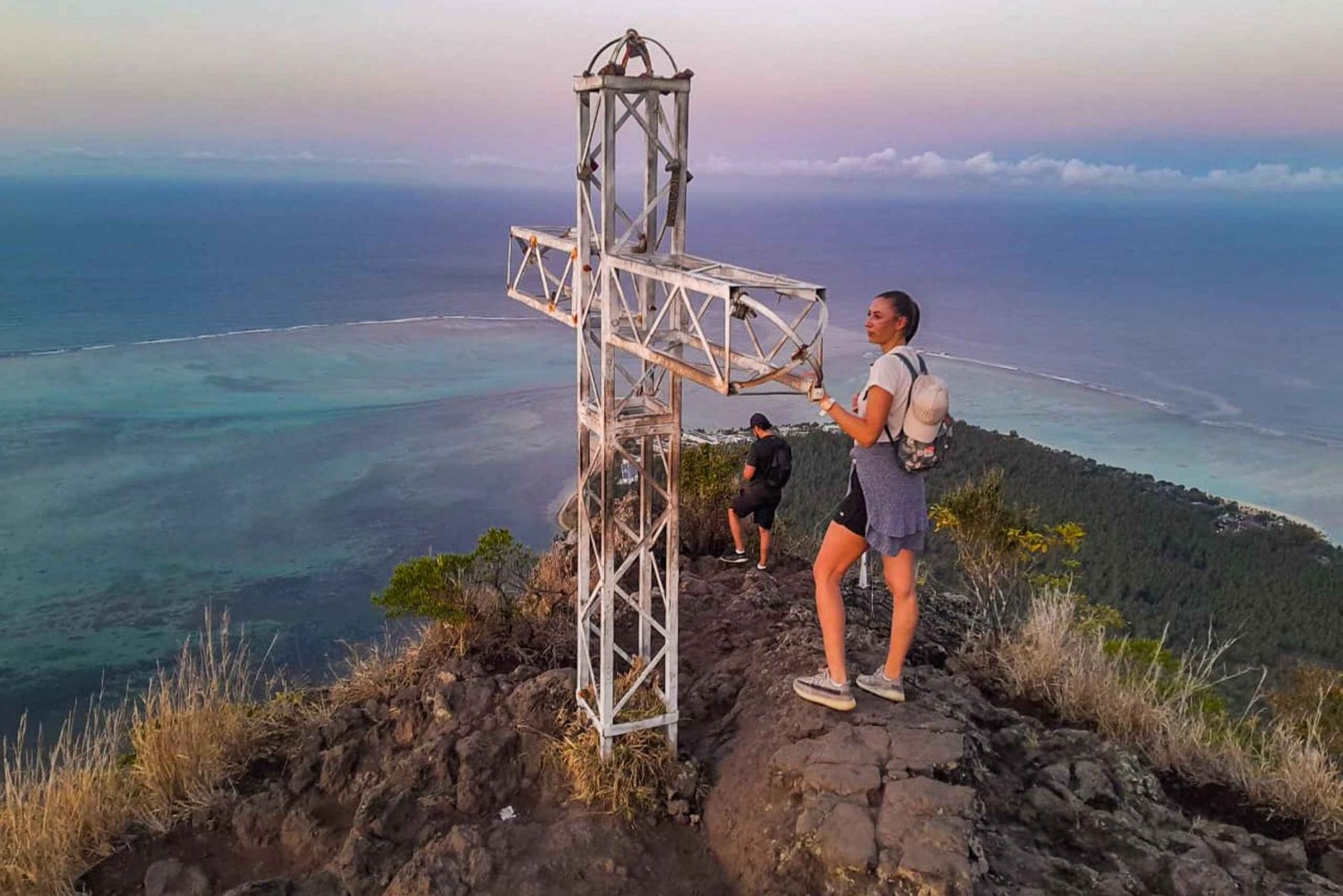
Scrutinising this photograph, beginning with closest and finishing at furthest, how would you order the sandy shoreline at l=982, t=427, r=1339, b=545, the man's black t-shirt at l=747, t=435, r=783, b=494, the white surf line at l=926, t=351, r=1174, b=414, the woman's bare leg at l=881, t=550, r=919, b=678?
1. the woman's bare leg at l=881, t=550, r=919, b=678
2. the man's black t-shirt at l=747, t=435, r=783, b=494
3. the sandy shoreline at l=982, t=427, r=1339, b=545
4. the white surf line at l=926, t=351, r=1174, b=414

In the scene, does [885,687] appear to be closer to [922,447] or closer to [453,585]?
[922,447]

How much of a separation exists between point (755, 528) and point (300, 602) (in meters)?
10.6

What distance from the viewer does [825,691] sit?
6.59 meters

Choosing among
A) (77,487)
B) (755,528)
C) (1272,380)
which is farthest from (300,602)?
(1272,380)

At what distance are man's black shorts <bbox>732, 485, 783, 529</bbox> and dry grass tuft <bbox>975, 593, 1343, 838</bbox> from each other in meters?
2.69

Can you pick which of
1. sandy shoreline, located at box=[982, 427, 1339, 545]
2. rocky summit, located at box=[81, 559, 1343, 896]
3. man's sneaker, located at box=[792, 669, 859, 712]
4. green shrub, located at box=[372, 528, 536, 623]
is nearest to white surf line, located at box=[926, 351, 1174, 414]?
sandy shoreline, located at box=[982, 427, 1339, 545]

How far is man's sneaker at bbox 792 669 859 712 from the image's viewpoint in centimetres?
651

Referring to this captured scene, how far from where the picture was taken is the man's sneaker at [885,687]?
6664mm

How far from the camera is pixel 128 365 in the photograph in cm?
3319

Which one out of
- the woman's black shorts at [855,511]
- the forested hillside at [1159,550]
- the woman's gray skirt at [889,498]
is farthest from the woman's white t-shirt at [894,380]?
the forested hillside at [1159,550]

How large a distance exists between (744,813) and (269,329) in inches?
1544

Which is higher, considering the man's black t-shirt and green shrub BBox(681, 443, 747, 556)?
the man's black t-shirt

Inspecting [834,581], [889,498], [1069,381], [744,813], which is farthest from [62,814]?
[1069,381]

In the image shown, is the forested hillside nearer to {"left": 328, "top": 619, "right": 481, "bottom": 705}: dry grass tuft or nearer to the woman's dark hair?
{"left": 328, "top": 619, "right": 481, "bottom": 705}: dry grass tuft
